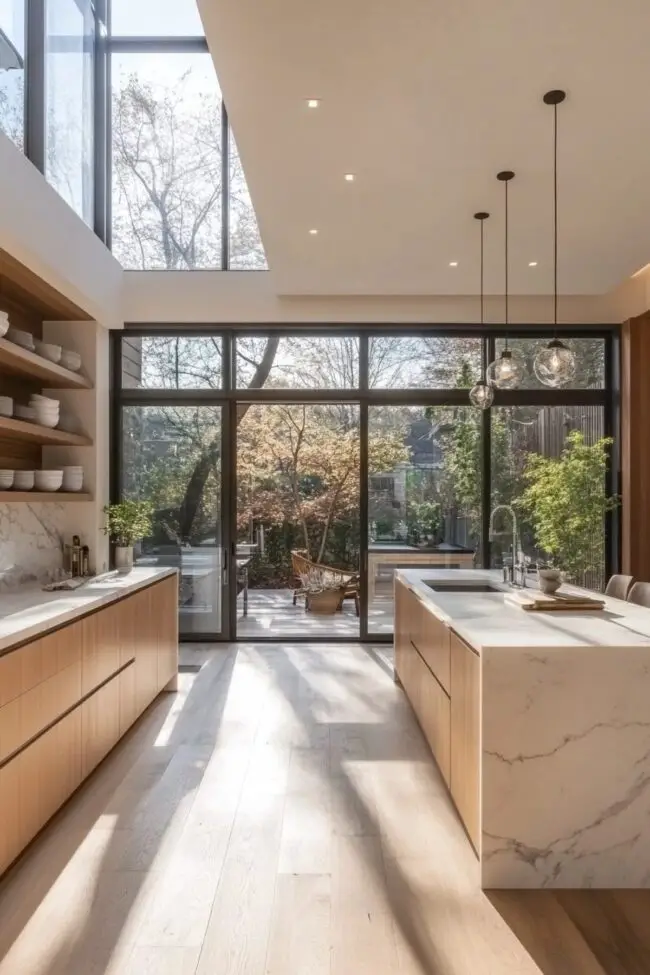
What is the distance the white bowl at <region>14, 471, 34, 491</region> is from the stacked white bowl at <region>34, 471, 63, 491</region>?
0.11m

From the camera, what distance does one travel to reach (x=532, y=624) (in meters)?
2.71

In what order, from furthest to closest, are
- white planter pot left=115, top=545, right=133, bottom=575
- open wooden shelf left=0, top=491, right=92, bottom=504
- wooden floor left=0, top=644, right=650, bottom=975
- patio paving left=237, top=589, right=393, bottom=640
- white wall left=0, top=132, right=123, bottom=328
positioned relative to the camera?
patio paving left=237, top=589, right=393, bottom=640, white planter pot left=115, top=545, right=133, bottom=575, open wooden shelf left=0, top=491, right=92, bottom=504, white wall left=0, top=132, right=123, bottom=328, wooden floor left=0, top=644, right=650, bottom=975

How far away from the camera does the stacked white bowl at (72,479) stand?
4.67 meters

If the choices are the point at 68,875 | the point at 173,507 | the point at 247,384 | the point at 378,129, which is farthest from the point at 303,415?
the point at 68,875

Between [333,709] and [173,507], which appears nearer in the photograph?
[333,709]

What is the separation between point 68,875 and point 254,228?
5114 millimetres

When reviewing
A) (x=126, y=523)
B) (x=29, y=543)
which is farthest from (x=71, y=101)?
(x=29, y=543)

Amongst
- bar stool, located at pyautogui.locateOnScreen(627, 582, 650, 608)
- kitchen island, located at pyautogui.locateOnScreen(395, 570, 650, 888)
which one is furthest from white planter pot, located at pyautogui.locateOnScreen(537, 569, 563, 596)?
kitchen island, located at pyautogui.locateOnScreen(395, 570, 650, 888)

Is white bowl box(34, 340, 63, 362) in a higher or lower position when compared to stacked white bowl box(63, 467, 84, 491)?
higher

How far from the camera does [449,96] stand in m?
2.81

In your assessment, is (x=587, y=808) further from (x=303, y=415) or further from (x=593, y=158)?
(x=303, y=415)

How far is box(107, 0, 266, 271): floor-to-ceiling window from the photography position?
5.44m

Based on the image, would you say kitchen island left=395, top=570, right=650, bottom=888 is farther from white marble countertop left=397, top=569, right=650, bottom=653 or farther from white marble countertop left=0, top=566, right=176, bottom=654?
white marble countertop left=0, top=566, right=176, bottom=654

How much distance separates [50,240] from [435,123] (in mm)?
2373
